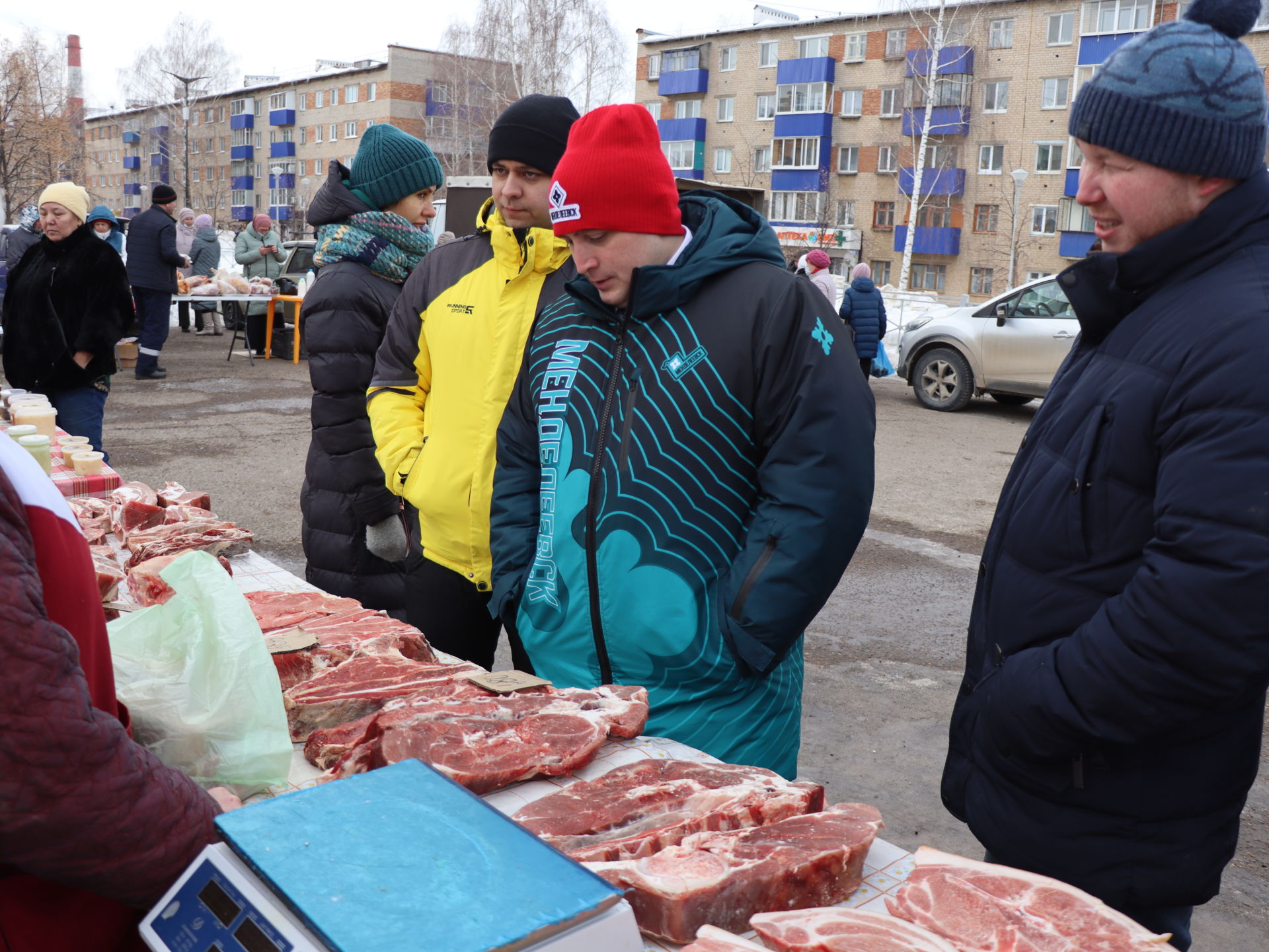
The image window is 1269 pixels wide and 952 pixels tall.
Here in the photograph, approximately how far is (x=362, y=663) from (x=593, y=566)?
1.89 ft

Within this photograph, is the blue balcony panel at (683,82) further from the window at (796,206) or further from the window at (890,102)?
the window at (890,102)

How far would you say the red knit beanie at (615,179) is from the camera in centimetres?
238

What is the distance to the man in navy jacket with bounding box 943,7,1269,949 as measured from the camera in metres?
1.66

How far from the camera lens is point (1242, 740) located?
6.17 ft

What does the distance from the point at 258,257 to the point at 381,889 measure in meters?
18.7

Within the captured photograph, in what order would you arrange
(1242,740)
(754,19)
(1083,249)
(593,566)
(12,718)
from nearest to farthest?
1. (12,718)
2. (1242,740)
3. (593,566)
4. (1083,249)
5. (754,19)

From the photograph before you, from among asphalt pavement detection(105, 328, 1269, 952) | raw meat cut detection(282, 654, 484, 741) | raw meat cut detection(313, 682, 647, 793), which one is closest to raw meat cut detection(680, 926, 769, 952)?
raw meat cut detection(313, 682, 647, 793)

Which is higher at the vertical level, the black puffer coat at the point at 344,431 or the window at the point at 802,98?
the window at the point at 802,98

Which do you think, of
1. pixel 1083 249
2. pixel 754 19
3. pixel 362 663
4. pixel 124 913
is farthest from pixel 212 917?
pixel 754 19

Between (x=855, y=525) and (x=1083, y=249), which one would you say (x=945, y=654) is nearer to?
(x=855, y=525)

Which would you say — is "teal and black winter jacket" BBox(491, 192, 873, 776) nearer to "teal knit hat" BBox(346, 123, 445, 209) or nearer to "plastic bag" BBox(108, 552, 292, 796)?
"plastic bag" BBox(108, 552, 292, 796)

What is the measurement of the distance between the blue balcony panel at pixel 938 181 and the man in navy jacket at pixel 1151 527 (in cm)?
4602

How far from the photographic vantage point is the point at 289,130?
2985 inches

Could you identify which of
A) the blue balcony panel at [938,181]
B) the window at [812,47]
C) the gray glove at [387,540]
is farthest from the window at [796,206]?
the gray glove at [387,540]
